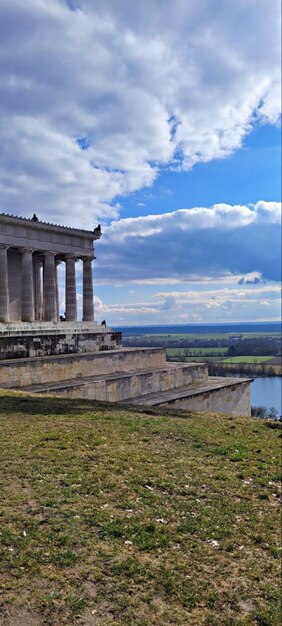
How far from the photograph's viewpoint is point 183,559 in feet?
18.7

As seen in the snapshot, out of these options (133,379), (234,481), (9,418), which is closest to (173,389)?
(133,379)

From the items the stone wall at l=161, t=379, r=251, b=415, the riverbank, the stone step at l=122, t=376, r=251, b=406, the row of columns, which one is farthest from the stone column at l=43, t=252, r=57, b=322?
the riverbank

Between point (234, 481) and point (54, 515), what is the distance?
3.46 meters

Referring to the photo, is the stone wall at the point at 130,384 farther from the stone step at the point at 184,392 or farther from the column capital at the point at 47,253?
the column capital at the point at 47,253

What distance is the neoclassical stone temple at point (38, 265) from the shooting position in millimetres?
24656

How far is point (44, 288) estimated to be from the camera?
2744 cm

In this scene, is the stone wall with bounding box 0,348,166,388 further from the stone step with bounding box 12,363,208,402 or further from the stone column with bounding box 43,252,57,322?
the stone column with bounding box 43,252,57,322

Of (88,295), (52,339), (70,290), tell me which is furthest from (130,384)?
(88,295)

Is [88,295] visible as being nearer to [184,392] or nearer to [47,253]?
[47,253]

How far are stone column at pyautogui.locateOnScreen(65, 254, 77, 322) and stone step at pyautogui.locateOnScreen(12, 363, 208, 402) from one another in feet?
20.3

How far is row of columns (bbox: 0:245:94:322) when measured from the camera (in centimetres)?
2455

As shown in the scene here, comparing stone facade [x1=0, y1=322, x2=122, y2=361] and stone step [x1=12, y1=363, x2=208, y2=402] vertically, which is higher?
stone facade [x1=0, y1=322, x2=122, y2=361]

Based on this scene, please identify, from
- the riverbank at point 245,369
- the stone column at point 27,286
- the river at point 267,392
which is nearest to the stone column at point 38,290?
the stone column at point 27,286

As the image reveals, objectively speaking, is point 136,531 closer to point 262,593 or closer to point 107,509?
point 107,509
